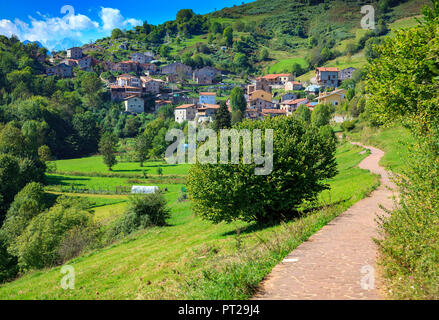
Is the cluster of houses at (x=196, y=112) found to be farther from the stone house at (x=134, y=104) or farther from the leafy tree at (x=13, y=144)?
the leafy tree at (x=13, y=144)

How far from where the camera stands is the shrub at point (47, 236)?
27328 mm

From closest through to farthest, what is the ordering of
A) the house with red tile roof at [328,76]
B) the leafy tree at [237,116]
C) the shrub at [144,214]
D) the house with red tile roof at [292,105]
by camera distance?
1. the shrub at [144,214]
2. the leafy tree at [237,116]
3. the house with red tile roof at [292,105]
4. the house with red tile roof at [328,76]

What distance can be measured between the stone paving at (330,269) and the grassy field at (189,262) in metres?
0.41

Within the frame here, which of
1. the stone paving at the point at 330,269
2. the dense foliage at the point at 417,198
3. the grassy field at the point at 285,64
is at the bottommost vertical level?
the stone paving at the point at 330,269

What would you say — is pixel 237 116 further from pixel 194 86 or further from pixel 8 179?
pixel 8 179

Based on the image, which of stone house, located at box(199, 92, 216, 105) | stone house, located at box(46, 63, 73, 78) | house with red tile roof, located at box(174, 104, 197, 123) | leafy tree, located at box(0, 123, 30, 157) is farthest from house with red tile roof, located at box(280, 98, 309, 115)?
stone house, located at box(46, 63, 73, 78)

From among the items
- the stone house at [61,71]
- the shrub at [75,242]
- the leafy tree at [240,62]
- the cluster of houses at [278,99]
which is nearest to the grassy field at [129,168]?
the cluster of houses at [278,99]

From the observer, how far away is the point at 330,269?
830 centimetres

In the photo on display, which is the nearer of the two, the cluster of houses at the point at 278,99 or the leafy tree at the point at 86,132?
the cluster of houses at the point at 278,99

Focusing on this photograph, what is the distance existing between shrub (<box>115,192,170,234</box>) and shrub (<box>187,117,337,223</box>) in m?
12.1

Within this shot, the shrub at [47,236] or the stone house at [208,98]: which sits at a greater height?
the stone house at [208,98]

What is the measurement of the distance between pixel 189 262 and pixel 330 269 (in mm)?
8198

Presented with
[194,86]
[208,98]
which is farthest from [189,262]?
[194,86]
